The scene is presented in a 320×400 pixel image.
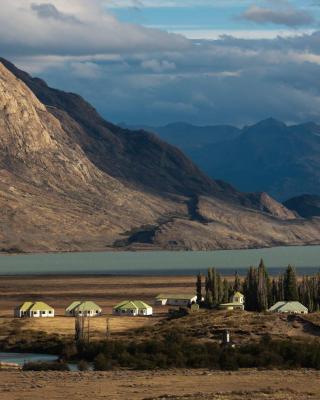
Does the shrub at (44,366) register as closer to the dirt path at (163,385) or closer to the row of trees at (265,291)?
the dirt path at (163,385)

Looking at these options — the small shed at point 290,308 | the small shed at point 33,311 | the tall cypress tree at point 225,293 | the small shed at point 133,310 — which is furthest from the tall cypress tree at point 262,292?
the small shed at point 33,311

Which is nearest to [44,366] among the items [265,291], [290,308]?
[290,308]

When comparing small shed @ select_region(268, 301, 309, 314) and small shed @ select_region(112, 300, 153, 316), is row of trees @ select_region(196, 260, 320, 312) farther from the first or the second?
small shed @ select_region(112, 300, 153, 316)

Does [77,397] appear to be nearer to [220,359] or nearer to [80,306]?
[220,359]

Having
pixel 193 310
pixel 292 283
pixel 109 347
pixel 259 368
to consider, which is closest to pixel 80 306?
pixel 193 310

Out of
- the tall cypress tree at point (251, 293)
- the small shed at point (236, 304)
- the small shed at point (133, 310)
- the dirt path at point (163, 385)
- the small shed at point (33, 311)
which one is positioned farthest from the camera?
the small shed at point (133, 310)

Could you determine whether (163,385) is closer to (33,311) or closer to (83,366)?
(83,366)

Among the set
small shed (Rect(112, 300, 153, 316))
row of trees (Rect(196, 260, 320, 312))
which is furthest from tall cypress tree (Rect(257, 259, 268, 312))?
small shed (Rect(112, 300, 153, 316))
